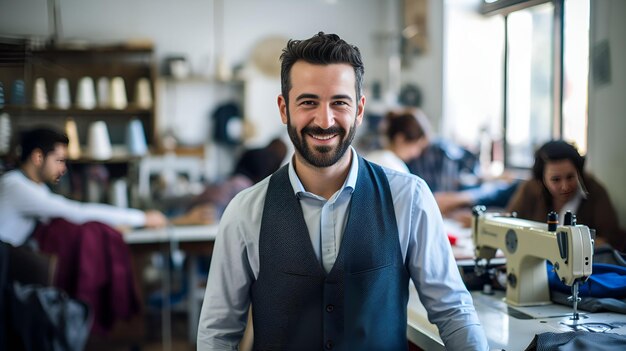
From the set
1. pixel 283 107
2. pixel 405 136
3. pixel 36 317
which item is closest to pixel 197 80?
pixel 405 136

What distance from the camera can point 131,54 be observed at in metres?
6.11

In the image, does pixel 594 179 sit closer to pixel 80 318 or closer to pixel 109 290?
pixel 80 318

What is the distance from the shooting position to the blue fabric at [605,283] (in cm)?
152

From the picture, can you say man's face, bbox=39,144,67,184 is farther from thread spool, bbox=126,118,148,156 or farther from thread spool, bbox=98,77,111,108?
thread spool, bbox=98,77,111,108

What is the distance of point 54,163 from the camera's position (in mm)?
2045

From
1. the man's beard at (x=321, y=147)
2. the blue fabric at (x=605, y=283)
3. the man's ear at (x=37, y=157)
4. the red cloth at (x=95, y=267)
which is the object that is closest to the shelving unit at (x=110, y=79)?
the red cloth at (x=95, y=267)

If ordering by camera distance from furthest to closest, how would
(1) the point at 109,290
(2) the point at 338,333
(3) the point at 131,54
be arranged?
(3) the point at 131,54 → (1) the point at 109,290 → (2) the point at 338,333

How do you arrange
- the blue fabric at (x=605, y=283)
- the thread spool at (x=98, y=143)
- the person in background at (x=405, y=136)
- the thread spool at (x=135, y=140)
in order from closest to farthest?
the blue fabric at (x=605, y=283) → the person in background at (x=405, y=136) → the thread spool at (x=98, y=143) → the thread spool at (x=135, y=140)

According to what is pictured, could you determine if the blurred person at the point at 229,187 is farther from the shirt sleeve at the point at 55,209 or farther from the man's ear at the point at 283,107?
the man's ear at the point at 283,107

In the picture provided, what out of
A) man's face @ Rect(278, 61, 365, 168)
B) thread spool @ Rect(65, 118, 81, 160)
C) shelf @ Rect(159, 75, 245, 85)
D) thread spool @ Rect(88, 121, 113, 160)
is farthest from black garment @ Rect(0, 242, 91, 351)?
shelf @ Rect(159, 75, 245, 85)

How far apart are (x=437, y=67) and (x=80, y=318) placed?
153 inches

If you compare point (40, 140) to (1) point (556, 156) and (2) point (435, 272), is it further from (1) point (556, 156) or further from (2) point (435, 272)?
(1) point (556, 156)

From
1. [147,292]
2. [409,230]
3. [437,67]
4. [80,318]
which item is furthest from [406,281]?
[437,67]

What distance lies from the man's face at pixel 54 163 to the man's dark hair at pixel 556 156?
1.44 metres
